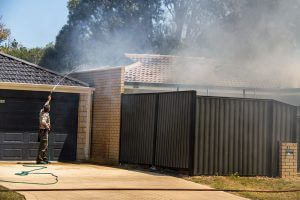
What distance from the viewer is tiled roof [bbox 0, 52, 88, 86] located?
53.1 ft

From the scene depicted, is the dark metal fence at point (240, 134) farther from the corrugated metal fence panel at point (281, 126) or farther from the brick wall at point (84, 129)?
the brick wall at point (84, 129)

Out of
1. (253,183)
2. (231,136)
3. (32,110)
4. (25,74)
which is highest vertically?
(25,74)

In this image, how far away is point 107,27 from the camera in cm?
3114

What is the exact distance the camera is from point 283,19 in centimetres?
2273

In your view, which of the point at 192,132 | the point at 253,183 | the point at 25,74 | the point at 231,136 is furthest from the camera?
the point at 25,74

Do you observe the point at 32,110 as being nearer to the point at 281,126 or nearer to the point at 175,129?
the point at 175,129

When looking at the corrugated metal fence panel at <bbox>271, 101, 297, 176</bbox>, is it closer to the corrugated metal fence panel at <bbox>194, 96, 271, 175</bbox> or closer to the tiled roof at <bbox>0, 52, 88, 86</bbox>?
the corrugated metal fence panel at <bbox>194, 96, 271, 175</bbox>

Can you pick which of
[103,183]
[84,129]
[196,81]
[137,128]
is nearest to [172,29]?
[196,81]

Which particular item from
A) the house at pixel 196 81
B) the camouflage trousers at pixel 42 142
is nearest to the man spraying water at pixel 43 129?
the camouflage trousers at pixel 42 142

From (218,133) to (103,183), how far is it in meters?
3.52

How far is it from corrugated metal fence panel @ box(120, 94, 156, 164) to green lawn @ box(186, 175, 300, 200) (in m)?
2.28

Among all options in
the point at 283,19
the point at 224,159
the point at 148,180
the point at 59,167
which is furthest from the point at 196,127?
the point at 283,19

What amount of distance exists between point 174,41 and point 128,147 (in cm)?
1796

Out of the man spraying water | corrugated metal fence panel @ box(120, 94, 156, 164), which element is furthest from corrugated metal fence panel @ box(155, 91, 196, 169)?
the man spraying water
